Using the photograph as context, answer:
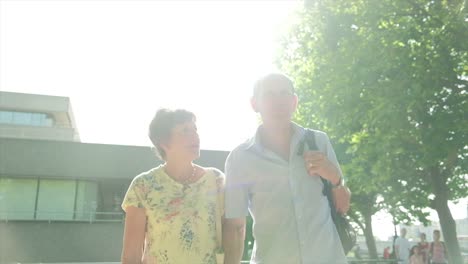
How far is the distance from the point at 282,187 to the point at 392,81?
8969 mm

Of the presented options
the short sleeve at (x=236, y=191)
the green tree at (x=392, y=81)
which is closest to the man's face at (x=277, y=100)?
the short sleeve at (x=236, y=191)

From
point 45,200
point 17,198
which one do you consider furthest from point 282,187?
point 17,198

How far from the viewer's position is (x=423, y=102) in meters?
10.6

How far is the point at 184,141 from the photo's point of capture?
9.92ft

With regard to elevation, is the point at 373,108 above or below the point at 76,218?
above

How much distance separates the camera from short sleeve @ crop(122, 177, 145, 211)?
9.53 feet

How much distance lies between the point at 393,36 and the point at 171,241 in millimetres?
9396

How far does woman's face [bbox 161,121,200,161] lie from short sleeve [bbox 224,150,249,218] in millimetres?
426

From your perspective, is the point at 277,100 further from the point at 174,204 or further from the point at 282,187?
the point at 174,204

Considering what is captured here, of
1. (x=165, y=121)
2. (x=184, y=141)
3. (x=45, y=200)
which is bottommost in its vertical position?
(x=184, y=141)

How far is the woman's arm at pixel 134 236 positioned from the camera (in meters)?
2.82

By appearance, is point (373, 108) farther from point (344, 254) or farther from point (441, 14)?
point (344, 254)

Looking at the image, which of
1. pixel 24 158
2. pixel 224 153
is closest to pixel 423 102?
pixel 224 153

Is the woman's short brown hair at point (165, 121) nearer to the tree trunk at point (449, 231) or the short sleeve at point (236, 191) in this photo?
the short sleeve at point (236, 191)
